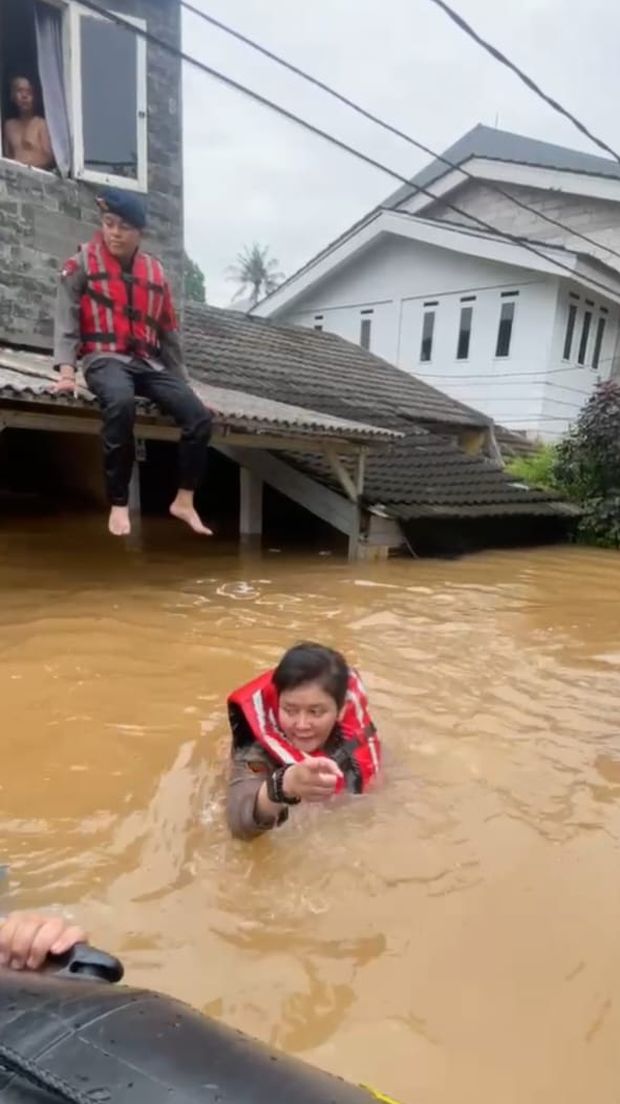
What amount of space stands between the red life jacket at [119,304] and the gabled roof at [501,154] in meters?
13.0

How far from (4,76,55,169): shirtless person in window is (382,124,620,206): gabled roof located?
11146 millimetres

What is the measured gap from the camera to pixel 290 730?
274 cm

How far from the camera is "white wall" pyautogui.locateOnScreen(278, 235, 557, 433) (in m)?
15.5

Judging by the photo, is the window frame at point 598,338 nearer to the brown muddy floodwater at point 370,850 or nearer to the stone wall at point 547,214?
the stone wall at point 547,214

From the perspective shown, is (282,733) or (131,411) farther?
(131,411)

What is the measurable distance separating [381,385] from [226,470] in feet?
13.3

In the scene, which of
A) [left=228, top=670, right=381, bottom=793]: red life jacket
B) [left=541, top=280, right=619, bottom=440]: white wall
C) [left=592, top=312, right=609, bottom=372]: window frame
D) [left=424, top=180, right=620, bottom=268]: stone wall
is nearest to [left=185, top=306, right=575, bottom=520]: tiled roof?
[left=541, top=280, right=619, bottom=440]: white wall

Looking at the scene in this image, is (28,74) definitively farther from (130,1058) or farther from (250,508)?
(130,1058)

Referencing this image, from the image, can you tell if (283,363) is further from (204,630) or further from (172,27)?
(204,630)

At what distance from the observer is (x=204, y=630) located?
17.7ft

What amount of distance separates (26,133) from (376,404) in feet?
22.9

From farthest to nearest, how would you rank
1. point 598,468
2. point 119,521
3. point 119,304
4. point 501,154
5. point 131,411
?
1. point 501,154
2. point 598,468
3. point 119,304
4. point 131,411
5. point 119,521

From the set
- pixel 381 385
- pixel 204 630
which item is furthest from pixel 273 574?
pixel 381 385

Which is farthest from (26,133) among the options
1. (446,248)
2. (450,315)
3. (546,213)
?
(546,213)
